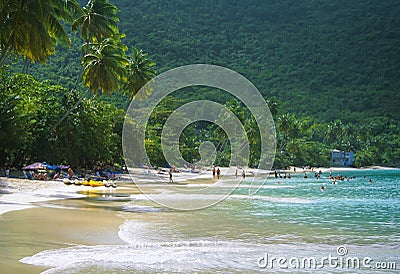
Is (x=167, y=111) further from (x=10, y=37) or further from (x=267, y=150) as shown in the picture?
(x=10, y=37)

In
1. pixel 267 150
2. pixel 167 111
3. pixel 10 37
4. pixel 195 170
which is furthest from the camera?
pixel 267 150

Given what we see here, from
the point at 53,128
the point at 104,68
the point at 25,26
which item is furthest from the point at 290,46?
the point at 25,26

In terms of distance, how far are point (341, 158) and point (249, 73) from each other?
30.8 meters

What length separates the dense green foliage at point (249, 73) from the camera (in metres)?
35.5

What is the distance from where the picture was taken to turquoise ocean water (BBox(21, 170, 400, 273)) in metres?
9.35

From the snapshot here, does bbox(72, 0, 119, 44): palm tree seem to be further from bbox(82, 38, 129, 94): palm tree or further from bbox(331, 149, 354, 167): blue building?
bbox(331, 149, 354, 167): blue building

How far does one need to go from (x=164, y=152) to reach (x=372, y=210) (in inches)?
1533

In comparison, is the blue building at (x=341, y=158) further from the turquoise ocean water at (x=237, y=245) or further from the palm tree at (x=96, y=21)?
the turquoise ocean water at (x=237, y=245)

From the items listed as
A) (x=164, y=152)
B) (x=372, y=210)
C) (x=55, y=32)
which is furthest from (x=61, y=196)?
(x=164, y=152)

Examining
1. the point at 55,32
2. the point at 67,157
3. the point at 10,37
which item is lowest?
the point at 67,157

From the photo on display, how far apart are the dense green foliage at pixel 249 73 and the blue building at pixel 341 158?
2.01m

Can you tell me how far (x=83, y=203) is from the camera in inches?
784

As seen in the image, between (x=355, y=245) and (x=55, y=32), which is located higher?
(x=55, y=32)

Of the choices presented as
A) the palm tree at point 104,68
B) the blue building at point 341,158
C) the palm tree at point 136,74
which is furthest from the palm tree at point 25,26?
the blue building at point 341,158
